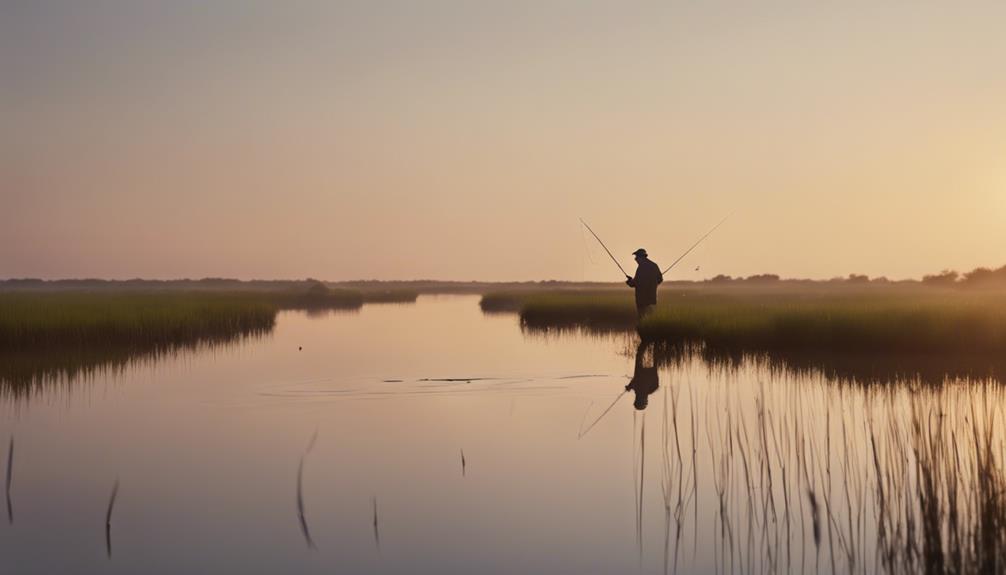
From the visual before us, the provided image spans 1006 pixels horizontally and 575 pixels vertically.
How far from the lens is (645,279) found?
60.2 ft

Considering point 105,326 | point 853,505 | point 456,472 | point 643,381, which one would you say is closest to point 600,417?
point 456,472

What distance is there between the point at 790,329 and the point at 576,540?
12.5m

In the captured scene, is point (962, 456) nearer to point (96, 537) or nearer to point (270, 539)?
point (270, 539)

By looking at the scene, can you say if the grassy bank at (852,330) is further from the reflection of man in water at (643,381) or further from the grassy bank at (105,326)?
the grassy bank at (105,326)

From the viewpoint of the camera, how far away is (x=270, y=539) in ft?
18.5

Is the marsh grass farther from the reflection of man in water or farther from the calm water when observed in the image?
the reflection of man in water

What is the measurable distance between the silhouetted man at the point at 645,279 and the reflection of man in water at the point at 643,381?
5.33ft

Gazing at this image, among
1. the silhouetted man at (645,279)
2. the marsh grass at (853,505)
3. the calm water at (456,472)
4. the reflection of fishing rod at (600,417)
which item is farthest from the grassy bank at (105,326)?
the marsh grass at (853,505)

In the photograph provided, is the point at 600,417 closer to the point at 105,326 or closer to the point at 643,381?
the point at 643,381

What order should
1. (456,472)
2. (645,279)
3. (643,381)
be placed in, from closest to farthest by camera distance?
(456,472) < (643,381) < (645,279)

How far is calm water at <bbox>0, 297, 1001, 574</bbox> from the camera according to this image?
5316 millimetres

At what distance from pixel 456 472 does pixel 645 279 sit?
11418mm

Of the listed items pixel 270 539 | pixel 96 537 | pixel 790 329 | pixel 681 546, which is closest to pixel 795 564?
pixel 681 546

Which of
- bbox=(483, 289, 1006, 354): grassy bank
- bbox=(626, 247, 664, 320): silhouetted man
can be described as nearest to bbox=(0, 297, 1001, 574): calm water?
bbox=(483, 289, 1006, 354): grassy bank
